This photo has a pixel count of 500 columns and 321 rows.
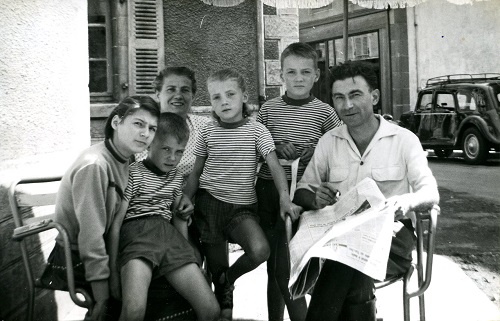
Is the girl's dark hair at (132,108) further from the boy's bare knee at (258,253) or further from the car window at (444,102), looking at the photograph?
the car window at (444,102)

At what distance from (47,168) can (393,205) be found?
6.09 ft

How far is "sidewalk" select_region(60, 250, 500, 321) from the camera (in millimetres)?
Answer: 3398

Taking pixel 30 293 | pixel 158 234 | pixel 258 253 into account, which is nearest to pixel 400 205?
pixel 258 253

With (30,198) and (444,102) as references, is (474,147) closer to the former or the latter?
(444,102)

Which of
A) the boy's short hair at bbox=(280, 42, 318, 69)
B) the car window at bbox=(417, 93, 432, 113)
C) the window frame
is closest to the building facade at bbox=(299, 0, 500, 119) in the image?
the car window at bbox=(417, 93, 432, 113)

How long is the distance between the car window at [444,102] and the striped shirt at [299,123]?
10427 millimetres

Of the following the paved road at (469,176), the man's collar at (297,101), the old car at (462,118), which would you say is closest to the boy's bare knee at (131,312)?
the man's collar at (297,101)

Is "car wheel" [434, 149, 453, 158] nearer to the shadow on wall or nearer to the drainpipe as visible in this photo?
the drainpipe

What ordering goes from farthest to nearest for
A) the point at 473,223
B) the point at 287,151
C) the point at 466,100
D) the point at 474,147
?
the point at 466,100 < the point at 474,147 < the point at 473,223 < the point at 287,151

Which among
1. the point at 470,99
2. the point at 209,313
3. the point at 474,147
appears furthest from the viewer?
the point at 470,99

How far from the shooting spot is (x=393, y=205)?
2145 mm

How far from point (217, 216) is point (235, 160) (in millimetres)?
314

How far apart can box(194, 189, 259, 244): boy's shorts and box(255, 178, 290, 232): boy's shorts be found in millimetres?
94

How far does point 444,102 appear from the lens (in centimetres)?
1280
